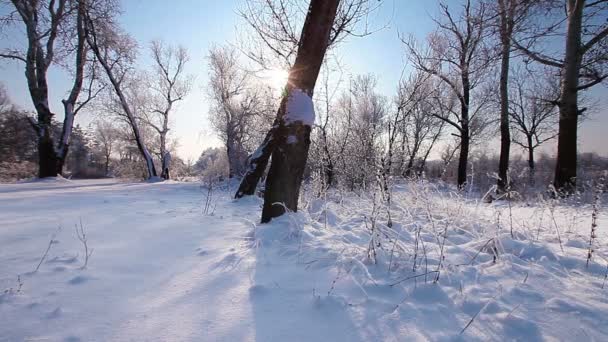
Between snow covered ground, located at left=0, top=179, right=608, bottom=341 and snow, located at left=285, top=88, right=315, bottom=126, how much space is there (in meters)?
1.30

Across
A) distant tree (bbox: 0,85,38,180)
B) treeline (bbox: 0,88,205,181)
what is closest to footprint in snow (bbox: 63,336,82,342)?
treeline (bbox: 0,88,205,181)

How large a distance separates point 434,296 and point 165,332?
1.36 m

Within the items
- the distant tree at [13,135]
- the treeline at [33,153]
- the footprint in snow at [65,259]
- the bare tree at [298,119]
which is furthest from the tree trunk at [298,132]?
the distant tree at [13,135]

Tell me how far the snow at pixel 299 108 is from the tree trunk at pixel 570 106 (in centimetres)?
634

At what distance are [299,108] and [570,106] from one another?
6.80m

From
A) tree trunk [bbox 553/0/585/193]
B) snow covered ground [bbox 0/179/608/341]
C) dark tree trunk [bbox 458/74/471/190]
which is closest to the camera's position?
snow covered ground [bbox 0/179/608/341]

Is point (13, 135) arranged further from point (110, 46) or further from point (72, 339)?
point (72, 339)

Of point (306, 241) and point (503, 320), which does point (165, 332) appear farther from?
point (503, 320)

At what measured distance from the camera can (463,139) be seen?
38.1 feet

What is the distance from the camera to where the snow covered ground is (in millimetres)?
1166

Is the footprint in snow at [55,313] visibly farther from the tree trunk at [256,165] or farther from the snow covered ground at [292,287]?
the tree trunk at [256,165]

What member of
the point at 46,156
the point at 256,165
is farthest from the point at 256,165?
the point at 46,156

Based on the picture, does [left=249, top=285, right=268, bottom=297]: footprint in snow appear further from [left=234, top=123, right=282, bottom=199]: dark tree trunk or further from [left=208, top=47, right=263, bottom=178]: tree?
[left=208, top=47, right=263, bottom=178]: tree

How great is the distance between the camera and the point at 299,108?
3.15m
